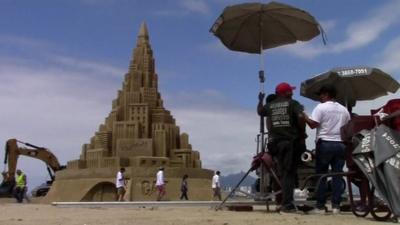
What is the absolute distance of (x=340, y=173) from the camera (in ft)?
21.3

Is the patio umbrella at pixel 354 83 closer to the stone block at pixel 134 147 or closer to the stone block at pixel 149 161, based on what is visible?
the stone block at pixel 149 161

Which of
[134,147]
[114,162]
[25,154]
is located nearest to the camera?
[114,162]

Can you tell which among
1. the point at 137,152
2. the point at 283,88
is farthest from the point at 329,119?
the point at 137,152

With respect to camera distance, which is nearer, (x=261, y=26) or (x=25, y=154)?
(x=261, y=26)

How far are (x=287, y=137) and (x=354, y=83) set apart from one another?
278 inches

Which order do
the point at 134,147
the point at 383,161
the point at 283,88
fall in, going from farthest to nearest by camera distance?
the point at 134,147 → the point at 283,88 → the point at 383,161

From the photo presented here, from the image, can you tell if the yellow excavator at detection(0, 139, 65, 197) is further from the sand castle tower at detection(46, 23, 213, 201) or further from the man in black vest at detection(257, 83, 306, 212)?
the man in black vest at detection(257, 83, 306, 212)

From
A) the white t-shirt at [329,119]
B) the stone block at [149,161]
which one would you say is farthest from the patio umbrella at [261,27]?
the stone block at [149,161]

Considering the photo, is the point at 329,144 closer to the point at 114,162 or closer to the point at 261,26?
the point at 261,26

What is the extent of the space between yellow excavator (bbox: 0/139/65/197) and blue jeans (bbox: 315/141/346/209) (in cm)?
2630

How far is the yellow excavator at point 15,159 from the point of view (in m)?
31.8

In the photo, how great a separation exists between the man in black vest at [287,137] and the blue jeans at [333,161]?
0.30 meters

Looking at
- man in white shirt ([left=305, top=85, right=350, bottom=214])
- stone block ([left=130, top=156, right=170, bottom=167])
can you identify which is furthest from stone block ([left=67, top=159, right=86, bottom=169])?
man in white shirt ([left=305, top=85, right=350, bottom=214])

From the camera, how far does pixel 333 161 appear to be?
7.05 metres
